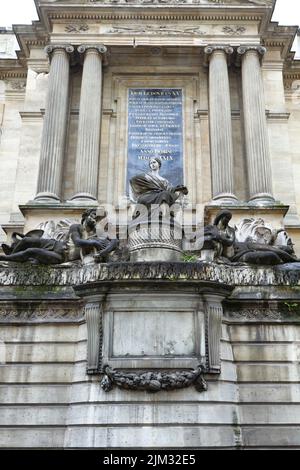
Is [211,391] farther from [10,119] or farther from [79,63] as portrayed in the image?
[10,119]

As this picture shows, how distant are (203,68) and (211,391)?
653 inches

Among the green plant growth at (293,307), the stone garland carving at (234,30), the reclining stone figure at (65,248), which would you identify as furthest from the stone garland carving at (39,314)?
the stone garland carving at (234,30)

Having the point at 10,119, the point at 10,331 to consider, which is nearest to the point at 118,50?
the point at 10,119

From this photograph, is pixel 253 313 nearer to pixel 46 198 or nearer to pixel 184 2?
pixel 46 198

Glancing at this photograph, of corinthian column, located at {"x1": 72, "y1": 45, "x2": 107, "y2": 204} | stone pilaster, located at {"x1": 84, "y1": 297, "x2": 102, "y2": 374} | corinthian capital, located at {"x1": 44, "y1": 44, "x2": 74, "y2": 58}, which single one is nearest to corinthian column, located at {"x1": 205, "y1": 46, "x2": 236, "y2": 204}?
corinthian column, located at {"x1": 72, "y1": 45, "x2": 107, "y2": 204}

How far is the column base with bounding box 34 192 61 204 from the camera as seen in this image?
1808 centimetres

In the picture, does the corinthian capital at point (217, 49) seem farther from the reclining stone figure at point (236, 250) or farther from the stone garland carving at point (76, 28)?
the reclining stone figure at point (236, 250)

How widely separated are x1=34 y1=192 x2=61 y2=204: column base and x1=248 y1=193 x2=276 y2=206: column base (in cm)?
700

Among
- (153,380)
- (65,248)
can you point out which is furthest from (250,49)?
(153,380)

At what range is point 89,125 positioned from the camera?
19312mm

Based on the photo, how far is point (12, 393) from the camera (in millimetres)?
8367

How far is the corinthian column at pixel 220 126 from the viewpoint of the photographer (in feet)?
60.7

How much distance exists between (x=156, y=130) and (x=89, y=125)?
9.30 feet
